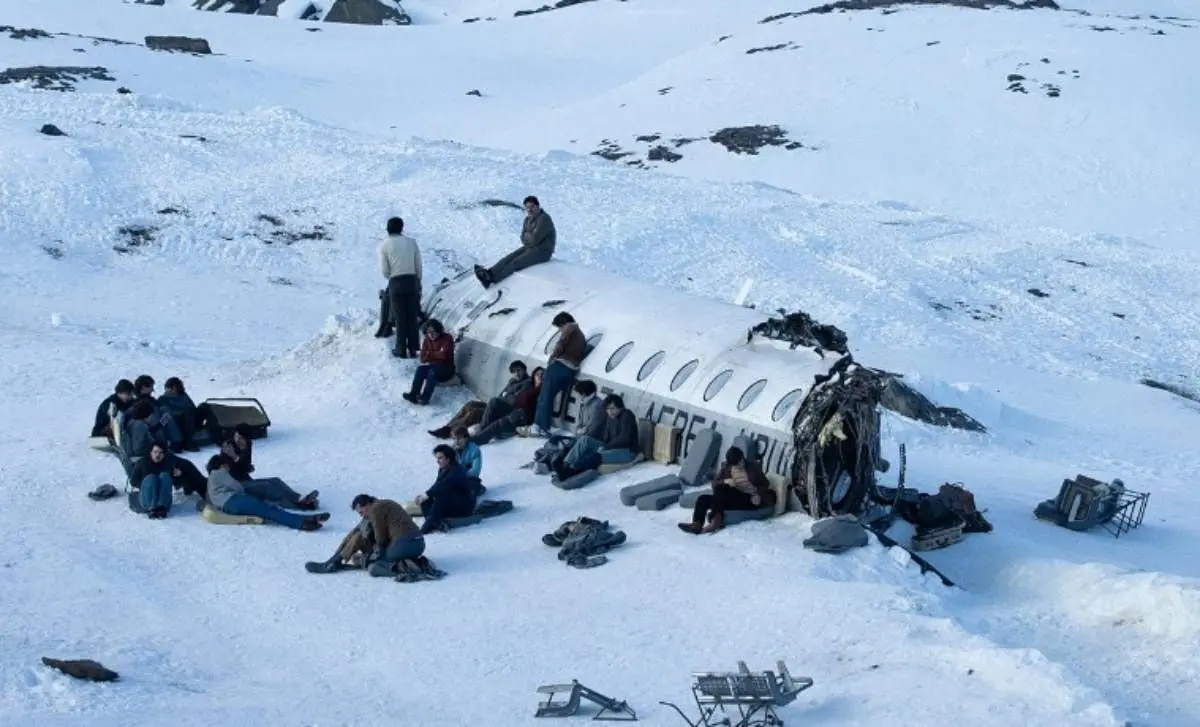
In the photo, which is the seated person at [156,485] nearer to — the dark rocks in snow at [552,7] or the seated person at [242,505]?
the seated person at [242,505]

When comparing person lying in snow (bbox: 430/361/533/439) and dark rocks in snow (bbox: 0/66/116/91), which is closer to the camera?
person lying in snow (bbox: 430/361/533/439)

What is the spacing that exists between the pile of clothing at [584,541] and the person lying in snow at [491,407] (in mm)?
3854

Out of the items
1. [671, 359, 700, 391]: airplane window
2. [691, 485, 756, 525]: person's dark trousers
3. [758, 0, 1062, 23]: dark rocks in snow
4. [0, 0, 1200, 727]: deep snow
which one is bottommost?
[0, 0, 1200, 727]: deep snow

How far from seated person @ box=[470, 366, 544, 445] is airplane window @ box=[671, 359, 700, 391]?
1925 millimetres

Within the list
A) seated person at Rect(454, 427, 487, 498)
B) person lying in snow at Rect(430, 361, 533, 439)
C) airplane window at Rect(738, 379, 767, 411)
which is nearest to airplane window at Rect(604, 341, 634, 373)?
person lying in snow at Rect(430, 361, 533, 439)

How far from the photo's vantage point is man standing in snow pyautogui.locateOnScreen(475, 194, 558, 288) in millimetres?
22969

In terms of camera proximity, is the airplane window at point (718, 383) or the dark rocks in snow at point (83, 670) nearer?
the dark rocks in snow at point (83, 670)

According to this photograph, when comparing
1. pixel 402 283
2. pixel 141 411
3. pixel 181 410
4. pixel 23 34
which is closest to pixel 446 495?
pixel 141 411

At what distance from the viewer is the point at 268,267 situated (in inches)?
1191

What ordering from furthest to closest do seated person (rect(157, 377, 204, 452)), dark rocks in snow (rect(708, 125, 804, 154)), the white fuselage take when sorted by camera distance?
dark rocks in snow (rect(708, 125, 804, 154))
seated person (rect(157, 377, 204, 452))
the white fuselage

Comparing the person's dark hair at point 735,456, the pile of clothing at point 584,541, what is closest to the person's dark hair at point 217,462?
the pile of clothing at point 584,541

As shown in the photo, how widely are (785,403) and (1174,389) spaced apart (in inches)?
528

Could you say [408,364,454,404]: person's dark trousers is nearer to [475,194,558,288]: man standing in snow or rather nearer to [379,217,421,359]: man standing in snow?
[379,217,421,359]: man standing in snow

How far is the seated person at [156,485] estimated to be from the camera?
16.8 metres
